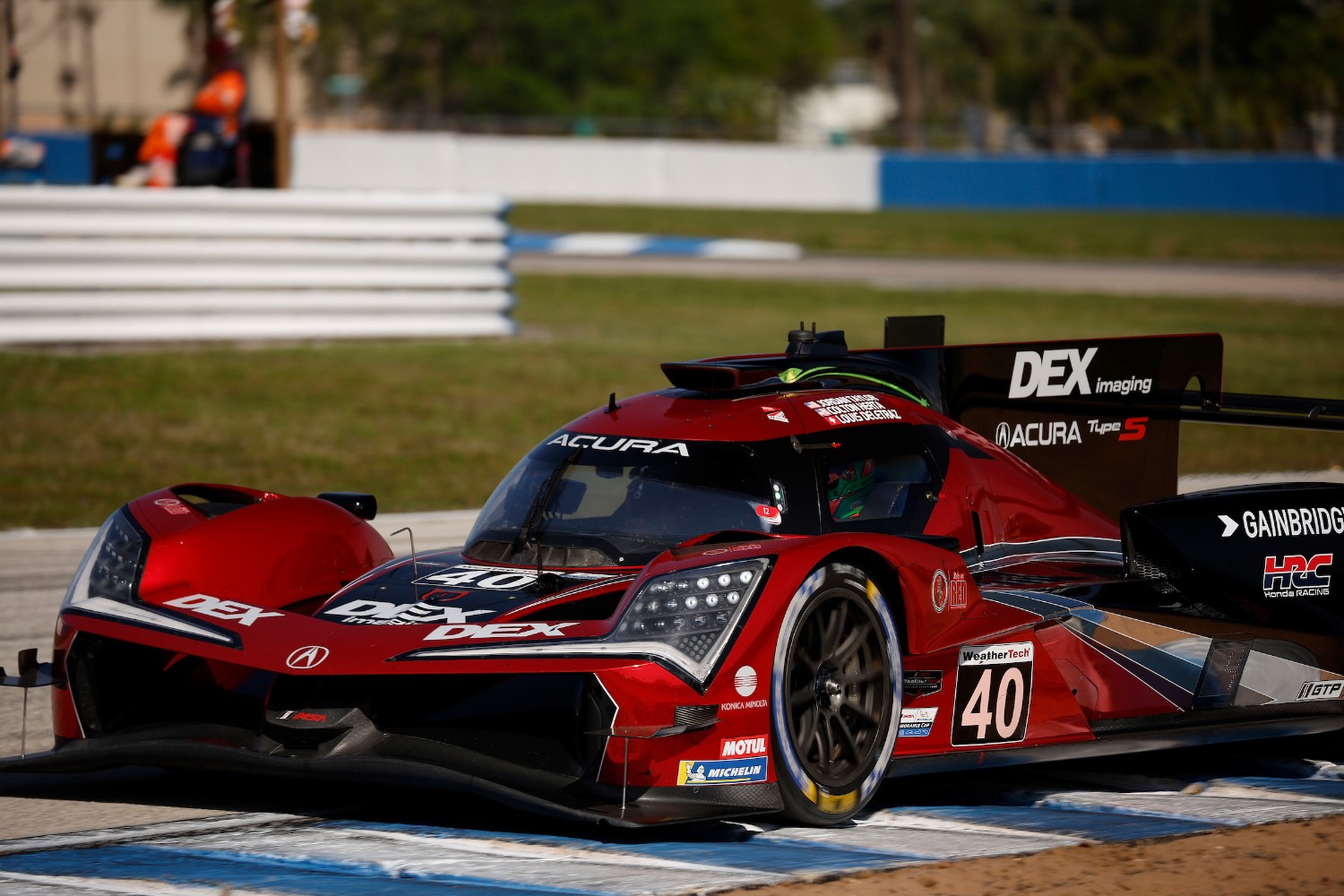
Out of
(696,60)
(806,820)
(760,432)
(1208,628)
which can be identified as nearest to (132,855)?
(806,820)

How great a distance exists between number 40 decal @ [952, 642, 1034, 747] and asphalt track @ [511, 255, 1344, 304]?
74.8 ft

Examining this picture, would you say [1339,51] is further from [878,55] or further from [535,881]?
[878,55]

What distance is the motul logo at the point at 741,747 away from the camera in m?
5.01

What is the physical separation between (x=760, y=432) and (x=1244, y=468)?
9.12 meters

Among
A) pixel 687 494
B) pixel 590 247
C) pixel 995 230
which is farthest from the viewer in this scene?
pixel 995 230

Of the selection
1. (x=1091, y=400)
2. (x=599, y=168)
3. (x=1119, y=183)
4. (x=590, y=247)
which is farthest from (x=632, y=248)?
(x=1091, y=400)

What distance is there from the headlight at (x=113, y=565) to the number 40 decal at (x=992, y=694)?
2.53 metres

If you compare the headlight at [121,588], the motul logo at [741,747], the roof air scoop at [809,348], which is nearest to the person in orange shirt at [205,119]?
the roof air scoop at [809,348]

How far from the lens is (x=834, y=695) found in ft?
17.4

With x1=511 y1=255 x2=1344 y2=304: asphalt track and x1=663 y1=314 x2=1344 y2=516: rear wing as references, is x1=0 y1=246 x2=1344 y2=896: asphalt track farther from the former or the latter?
x1=511 y1=255 x2=1344 y2=304: asphalt track

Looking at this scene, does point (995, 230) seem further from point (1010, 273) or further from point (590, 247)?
point (590, 247)

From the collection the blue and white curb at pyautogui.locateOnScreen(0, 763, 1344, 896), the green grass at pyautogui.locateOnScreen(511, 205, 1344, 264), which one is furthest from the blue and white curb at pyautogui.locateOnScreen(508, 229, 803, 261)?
the blue and white curb at pyautogui.locateOnScreen(0, 763, 1344, 896)

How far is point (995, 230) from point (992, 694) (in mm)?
37319

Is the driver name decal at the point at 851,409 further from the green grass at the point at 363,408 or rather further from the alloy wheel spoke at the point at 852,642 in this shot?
the green grass at the point at 363,408
